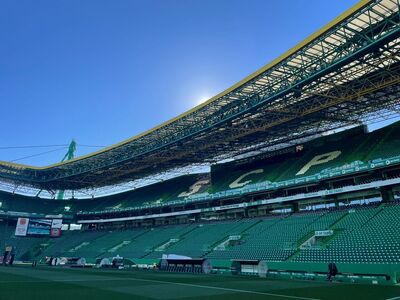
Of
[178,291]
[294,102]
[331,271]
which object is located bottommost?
[178,291]

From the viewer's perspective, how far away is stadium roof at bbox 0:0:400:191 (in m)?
23.1

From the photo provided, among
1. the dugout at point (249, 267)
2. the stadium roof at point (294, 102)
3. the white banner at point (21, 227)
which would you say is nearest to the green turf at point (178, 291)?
the dugout at point (249, 267)

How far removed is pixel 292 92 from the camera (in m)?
29.4

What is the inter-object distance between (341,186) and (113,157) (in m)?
35.2

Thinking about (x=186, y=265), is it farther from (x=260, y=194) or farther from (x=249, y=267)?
(x=260, y=194)

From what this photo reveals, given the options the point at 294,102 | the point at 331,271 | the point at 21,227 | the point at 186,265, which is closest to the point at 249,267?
the point at 186,265

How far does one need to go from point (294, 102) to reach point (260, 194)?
16551 millimetres

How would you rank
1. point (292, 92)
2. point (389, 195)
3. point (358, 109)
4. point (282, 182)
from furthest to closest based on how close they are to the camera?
point (282, 182) < point (358, 109) < point (389, 195) < point (292, 92)

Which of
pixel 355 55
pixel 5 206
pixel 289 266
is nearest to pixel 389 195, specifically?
pixel 289 266

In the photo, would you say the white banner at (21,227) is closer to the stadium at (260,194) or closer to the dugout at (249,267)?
the stadium at (260,194)

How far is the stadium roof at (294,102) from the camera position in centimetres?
2311

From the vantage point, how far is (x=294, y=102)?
32.4 m

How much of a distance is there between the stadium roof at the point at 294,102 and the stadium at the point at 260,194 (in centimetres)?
16

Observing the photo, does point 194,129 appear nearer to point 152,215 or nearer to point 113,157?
point 113,157
